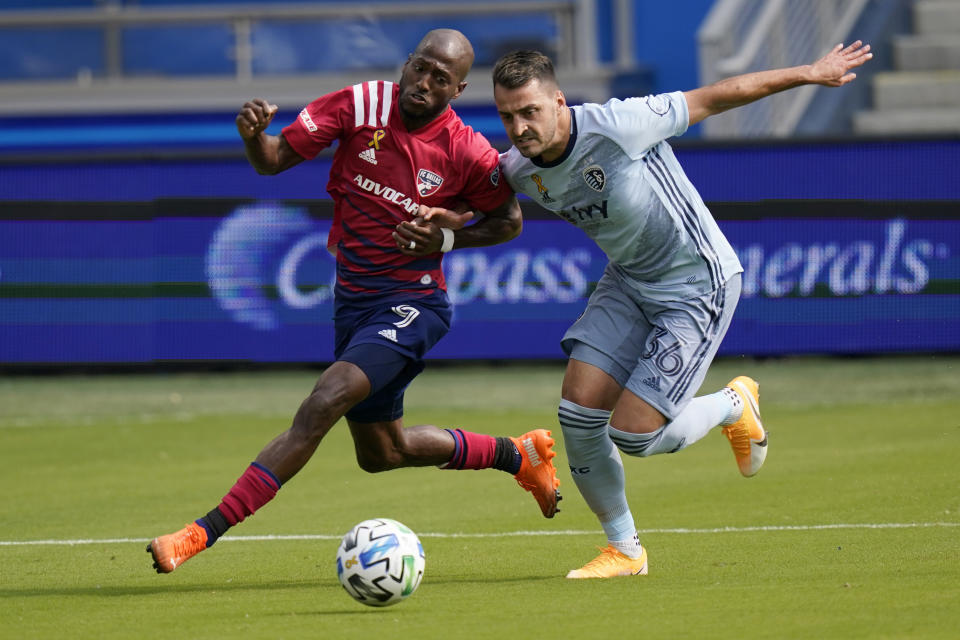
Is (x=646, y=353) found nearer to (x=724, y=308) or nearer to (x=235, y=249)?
(x=724, y=308)

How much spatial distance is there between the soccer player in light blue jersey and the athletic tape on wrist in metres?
0.38

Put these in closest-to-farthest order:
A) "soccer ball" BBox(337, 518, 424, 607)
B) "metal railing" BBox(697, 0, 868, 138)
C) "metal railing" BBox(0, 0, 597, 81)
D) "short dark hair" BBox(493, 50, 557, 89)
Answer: "soccer ball" BBox(337, 518, 424, 607) → "short dark hair" BBox(493, 50, 557, 89) → "metal railing" BBox(697, 0, 868, 138) → "metal railing" BBox(0, 0, 597, 81)

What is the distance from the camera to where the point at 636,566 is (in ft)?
21.1

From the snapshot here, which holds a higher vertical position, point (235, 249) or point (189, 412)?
point (235, 249)

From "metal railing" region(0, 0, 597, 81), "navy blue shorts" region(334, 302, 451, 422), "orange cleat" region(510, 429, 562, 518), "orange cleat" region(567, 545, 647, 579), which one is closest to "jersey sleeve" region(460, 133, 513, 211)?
"navy blue shorts" region(334, 302, 451, 422)

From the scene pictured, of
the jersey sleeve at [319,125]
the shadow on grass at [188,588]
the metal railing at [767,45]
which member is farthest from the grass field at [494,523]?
the metal railing at [767,45]

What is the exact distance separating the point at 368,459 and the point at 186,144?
12293 millimetres

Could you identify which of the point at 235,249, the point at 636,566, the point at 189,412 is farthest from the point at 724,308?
the point at 235,249

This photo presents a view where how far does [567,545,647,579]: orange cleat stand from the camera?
6.34m

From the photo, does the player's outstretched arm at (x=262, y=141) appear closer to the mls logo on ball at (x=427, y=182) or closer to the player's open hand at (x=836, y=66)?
the mls logo on ball at (x=427, y=182)

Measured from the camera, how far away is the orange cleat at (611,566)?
20.8 ft

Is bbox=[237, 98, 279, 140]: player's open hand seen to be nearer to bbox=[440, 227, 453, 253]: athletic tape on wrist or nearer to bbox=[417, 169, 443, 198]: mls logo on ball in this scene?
bbox=[417, 169, 443, 198]: mls logo on ball

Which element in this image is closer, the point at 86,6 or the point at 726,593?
the point at 726,593

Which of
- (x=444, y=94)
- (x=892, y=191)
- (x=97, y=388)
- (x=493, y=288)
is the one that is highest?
(x=444, y=94)
